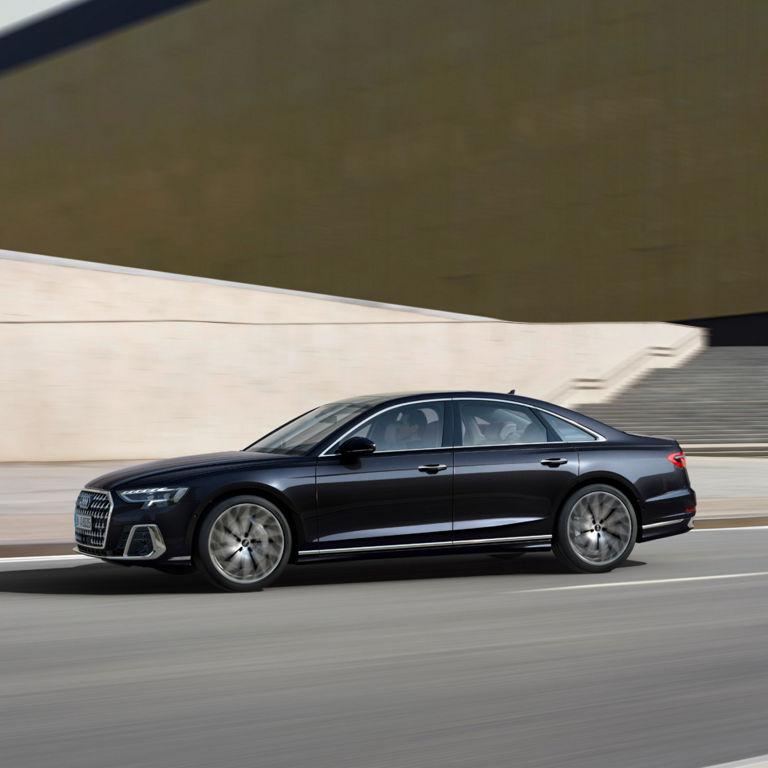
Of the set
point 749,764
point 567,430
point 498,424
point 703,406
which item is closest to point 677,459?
point 567,430

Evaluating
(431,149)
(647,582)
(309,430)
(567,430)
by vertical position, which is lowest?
(647,582)

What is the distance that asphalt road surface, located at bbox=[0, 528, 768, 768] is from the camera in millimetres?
4707

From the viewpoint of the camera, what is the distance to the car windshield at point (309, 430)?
916cm

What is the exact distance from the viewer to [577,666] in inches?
241

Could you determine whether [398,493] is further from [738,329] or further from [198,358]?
[738,329]

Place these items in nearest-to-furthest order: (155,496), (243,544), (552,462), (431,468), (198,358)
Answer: (155,496) < (243,544) < (431,468) < (552,462) < (198,358)

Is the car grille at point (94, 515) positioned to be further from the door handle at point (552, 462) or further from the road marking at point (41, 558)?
the door handle at point (552, 462)

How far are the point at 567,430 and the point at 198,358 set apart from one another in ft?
54.1

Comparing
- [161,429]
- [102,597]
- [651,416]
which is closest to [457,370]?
[651,416]

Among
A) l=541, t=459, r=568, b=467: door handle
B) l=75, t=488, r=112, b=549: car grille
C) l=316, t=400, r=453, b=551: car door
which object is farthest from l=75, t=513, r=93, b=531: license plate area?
l=541, t=459, r=568, b=467: door handle

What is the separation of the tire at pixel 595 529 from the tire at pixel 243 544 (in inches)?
86.0

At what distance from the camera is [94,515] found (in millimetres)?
8648

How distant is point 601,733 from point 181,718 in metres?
1.71

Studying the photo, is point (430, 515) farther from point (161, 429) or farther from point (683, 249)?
point (683, 249)
